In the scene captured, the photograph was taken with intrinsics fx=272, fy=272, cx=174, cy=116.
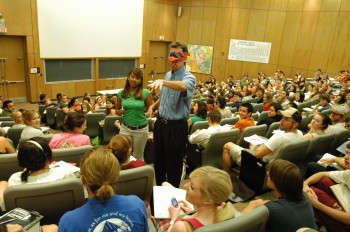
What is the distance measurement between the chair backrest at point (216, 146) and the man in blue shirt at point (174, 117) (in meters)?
0.83

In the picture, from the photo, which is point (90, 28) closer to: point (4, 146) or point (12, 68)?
point (12, 68)

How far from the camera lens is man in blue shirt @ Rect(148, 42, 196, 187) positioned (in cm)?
244

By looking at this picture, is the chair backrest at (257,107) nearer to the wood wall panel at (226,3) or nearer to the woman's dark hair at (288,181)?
the woman's dark hair at (288,181)

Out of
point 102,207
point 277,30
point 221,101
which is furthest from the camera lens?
point 277,30

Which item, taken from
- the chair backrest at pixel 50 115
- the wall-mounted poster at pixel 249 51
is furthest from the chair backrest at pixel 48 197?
the wall-mounted poster at pixel 249 51

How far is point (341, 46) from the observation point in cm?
992

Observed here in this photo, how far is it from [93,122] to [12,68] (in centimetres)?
560

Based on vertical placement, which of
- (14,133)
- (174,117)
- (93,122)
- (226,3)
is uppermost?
(226,3)

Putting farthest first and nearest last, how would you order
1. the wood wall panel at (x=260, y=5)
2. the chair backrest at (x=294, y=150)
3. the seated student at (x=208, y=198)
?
the wood wall panel at (x=260, y=5)
the chair backrest at (x=294, y=150)
the seated student at (x=208, y=198)

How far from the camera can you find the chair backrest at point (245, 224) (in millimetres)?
1354

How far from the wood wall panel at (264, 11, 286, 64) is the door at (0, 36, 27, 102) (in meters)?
9.42

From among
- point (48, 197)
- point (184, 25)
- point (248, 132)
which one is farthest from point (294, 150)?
point (184, 25)

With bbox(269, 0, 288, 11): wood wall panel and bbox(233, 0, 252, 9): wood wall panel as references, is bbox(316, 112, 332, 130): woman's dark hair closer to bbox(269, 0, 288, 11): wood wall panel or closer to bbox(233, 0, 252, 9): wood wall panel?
bbox(269, 0, 288, 11): wood wall panel

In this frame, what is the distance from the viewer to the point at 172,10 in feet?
43.2
